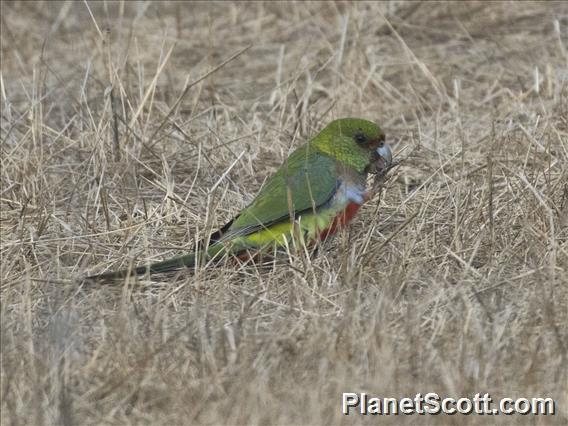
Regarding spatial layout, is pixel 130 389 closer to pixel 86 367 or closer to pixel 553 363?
pixel 86 367

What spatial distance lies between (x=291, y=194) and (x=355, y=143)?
461mm

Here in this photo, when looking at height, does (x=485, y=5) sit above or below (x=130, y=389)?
above

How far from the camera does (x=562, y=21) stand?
6.80 m

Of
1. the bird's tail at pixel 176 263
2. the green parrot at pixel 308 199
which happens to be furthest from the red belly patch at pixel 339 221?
the bird's tail at pixel 176 263

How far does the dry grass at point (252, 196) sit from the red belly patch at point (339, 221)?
0.20 ft

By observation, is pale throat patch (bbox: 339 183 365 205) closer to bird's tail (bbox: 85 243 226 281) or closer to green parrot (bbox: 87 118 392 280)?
green parrot (bbox: 87 118 392 280)

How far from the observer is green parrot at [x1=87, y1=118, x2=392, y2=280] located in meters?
4.26

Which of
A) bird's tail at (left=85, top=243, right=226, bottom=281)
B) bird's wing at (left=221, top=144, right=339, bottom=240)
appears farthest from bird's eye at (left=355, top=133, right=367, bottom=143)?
bird's tail at (left=85, top=243, right=226, bottom=281)

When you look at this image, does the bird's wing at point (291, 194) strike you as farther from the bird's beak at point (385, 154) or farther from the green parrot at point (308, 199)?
the bird's beak at point (385, 154)

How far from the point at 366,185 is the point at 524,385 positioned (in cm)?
157

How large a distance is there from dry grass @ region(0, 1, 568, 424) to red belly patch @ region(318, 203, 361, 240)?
2.5 inches

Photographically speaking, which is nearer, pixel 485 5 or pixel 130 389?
pixel 130 389

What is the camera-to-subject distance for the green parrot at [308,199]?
168 inches

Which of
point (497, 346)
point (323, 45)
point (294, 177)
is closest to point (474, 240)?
point (294, 177)
